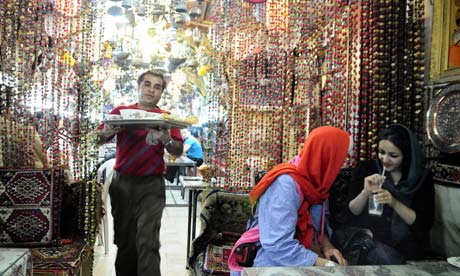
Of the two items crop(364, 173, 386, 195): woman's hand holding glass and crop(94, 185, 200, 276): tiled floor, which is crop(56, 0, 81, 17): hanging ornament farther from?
crop(364, 173, 386, 195): woman's hand holding glass

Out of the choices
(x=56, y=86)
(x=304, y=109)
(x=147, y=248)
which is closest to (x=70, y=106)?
Result: (x=56, y=86)

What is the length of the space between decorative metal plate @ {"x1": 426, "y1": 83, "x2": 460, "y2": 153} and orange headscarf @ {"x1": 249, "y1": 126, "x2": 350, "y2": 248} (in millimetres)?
958

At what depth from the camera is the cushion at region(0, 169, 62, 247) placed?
2.96m

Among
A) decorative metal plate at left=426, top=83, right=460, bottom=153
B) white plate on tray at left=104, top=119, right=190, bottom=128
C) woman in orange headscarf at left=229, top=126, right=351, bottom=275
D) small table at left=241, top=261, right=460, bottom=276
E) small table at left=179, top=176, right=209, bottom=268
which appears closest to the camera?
small table at left=241, top=261, right=460, bottom=276

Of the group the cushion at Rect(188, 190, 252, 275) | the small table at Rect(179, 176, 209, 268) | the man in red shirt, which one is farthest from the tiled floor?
the man in red shirt

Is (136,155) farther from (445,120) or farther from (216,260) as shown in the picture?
(445,120)

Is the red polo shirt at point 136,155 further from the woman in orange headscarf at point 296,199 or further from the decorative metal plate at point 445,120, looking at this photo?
the decorative metal plate at point 445,120

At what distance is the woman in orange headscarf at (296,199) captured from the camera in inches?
75.0

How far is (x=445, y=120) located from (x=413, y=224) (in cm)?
71

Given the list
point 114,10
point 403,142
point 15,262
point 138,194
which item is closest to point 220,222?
point 138,194

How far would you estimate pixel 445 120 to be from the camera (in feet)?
8.61

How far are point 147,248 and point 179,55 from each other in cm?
493

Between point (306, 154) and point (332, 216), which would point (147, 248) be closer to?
point (332, 216)

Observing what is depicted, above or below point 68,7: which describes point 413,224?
below
